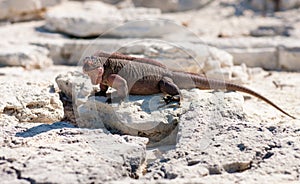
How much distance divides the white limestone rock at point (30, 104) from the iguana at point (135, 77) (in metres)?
0.44

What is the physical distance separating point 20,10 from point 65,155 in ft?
23.3

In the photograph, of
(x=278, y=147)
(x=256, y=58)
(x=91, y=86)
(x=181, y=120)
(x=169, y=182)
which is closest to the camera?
(x=169, y=182)

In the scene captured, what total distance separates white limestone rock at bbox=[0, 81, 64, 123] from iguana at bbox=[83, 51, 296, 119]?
17.3 inches

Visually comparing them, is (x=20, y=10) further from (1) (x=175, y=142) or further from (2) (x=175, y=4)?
(1) (x=175, y=142)

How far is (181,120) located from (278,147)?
0.87m

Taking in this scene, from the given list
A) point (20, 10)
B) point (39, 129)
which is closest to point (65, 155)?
point (39, 129)

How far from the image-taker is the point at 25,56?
7.39 metres

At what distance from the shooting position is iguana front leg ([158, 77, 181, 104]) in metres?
4.73

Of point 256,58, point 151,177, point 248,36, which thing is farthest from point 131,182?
point 248,36

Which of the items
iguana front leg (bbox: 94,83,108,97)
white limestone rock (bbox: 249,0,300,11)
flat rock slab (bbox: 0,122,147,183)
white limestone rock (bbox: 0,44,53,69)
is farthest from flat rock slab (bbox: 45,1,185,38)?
flat rock slab (bbox: 0,122,147,183)

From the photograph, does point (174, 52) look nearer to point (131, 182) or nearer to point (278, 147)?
point (278, 147)

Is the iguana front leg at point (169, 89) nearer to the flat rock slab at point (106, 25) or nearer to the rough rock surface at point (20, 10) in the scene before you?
the flat rock slab at point (106, 25)

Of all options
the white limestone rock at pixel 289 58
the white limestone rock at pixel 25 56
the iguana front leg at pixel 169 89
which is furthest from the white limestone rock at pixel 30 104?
the white limestone rock at pixel 289 58

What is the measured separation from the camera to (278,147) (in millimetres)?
3895
